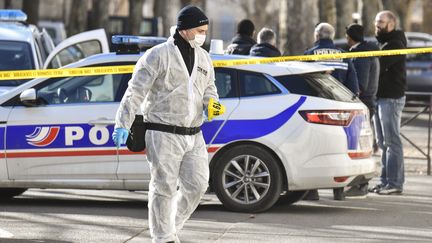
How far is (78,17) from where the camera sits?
124ft

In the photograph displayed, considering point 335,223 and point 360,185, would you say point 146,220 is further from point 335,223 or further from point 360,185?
point 360,185

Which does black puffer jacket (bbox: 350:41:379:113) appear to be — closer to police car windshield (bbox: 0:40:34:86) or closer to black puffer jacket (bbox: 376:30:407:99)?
black puffer jacket (bbox: 376:30:407:99)

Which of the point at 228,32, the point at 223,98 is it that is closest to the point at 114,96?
the point at 223,98

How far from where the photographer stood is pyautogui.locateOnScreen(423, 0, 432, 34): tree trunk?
6042 cm

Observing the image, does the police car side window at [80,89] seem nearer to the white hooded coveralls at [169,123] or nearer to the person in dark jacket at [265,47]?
the person in dark jacket at [265,47]

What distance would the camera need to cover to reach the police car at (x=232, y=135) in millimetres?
11172

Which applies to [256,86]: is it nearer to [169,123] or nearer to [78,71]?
[78,71]

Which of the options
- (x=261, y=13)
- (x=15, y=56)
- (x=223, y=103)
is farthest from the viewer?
(x=261, y=13)

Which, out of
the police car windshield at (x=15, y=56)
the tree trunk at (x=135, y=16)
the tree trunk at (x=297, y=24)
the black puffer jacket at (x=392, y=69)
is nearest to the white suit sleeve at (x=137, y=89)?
the black puffer jacket at (x=392, y=69)

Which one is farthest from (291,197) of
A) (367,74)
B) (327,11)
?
(327,11)

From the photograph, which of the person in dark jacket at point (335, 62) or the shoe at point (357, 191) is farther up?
the person in dark jacket at point (335, 62)

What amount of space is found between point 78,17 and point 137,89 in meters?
29.8

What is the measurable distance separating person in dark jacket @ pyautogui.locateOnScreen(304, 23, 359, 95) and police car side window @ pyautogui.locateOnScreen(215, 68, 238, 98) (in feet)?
4.88

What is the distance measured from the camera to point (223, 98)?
1136cm
